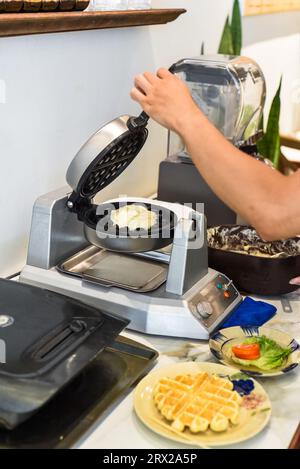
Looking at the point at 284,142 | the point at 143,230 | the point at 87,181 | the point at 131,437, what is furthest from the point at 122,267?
the point at 284,142

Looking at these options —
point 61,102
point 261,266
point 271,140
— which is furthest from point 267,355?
point 271,140

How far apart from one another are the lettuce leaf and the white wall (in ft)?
2.15

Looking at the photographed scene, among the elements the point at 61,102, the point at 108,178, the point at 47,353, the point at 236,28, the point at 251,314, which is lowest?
the point at 251,314

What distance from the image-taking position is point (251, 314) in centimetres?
143

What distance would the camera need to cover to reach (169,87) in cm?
130

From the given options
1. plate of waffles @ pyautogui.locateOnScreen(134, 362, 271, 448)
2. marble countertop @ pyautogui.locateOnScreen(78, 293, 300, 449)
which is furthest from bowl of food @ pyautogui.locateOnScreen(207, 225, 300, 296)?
plate of waffles @ pyautogui.locateOnScreen(134, 362, 271, 448)

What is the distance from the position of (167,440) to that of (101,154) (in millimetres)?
560

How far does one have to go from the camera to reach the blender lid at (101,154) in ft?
4.18

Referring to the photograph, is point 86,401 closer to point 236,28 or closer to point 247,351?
point 247,351

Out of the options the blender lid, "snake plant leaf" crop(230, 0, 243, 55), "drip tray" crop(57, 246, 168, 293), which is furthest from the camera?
"snake plant leaf" crop(230, 0, 243, 55)

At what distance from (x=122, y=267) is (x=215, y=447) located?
564mm

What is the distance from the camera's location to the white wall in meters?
1.52

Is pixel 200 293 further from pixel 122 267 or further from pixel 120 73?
pixel 120 73

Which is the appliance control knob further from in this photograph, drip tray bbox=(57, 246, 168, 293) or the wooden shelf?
the wooden shelf
